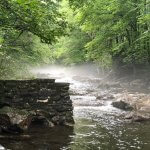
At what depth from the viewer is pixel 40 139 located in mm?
11406

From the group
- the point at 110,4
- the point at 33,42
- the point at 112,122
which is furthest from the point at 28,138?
the point at 110,4

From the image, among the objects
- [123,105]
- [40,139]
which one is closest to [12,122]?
[40,139]

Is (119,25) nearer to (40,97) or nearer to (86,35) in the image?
(86,35)

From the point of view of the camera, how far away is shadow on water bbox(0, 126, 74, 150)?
10.4 metres

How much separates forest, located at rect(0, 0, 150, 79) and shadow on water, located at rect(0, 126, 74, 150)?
393 centimetres

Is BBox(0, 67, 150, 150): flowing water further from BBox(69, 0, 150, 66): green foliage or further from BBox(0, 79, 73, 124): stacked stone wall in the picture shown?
BBox(69, 0, 150, 66): green foliage

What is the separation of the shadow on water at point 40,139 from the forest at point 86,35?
393 centimetres

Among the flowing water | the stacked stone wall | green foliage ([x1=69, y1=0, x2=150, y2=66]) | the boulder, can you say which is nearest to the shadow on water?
the flowing water

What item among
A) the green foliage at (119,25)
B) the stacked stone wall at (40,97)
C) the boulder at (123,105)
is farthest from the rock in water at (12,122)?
the green foliage at (119,25)

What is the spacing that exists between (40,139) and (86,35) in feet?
122

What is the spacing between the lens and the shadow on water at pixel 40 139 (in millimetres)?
10445

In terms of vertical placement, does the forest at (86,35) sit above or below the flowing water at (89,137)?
above

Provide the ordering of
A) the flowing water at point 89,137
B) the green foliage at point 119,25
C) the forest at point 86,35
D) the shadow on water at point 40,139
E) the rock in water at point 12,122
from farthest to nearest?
the green foliage at point 119,25 → the forest at point 86,35 → the rock in water at point 12,122 → the flowing water at point 89,137 → the shadow on water at point 40,139

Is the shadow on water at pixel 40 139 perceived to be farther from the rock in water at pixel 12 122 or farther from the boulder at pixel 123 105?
the boulder at pixel 123 105
